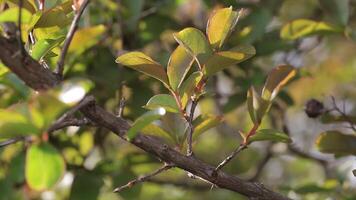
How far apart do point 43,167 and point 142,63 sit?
0.28 m

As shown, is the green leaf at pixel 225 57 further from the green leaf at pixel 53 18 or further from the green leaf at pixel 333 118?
the green leaf at pixel 333 118

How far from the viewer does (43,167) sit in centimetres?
73

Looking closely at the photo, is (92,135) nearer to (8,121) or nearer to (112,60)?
(112,60)

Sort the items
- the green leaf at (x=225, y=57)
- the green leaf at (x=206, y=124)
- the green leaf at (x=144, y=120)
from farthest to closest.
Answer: the green leaf at (x=206, y=124), the green leaf at (x=225, y=57), the green leaf at (x=144, y=120)

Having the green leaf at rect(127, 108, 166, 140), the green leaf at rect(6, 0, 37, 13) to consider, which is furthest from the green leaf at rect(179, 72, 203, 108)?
the green leaf at rect(6, 0, 37, 13)

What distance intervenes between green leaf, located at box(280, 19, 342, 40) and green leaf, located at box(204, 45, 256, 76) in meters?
0.54

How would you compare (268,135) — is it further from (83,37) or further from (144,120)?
(83,37)

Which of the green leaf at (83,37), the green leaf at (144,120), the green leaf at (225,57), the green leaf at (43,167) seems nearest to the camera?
the green leaf at (43,167)

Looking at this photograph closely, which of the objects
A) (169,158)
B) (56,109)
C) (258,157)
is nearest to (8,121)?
(56,109)

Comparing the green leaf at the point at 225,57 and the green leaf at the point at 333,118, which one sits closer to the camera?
the green leaf at the point at 225,57

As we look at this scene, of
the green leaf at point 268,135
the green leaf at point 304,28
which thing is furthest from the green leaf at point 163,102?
the green leaf at point 304,28

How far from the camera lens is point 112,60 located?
1.60 metres

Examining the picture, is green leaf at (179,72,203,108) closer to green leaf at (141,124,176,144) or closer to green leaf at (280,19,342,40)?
green leaf at (141,124,176,144)

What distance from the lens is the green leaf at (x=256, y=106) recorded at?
A: 975mm
